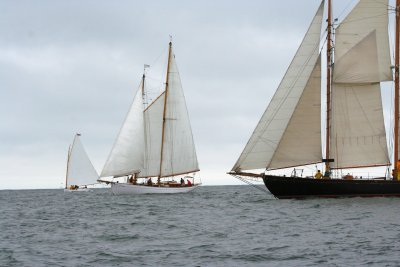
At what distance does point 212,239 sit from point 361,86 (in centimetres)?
2711

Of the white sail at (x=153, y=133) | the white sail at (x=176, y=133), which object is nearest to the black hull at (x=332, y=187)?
the white sail at (x=176, y=133)

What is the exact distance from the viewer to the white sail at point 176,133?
216 ft

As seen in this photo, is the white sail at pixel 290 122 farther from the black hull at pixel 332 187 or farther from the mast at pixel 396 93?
the mast at pixel 396 93

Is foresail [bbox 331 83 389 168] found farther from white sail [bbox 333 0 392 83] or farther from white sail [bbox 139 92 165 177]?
white sail [bbox 139 92 165 177]

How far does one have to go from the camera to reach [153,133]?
66.8 m

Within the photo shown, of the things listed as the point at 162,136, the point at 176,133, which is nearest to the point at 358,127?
the point at 176,133

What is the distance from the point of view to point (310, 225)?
1079 inches

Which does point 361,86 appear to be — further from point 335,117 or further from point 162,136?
point 162,136

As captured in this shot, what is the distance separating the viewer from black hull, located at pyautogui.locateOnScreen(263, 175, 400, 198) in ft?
143

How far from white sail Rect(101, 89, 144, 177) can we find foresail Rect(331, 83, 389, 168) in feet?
84.2

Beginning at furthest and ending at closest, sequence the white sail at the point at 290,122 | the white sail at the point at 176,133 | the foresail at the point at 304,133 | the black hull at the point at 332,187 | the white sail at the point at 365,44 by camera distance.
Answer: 1. the white sail at the point at 176,133
2. the white sail at the point at 365,44
3. the black hull at the point at 332,187
4. the foresail at the point at 304,133
5. the white sail at the point at 290,122

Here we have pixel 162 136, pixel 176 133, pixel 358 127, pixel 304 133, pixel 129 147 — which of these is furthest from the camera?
pixel 162 136

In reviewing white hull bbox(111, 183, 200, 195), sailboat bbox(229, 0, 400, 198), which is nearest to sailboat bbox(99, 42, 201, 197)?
white hull bbox(111, 183, 200, 195)

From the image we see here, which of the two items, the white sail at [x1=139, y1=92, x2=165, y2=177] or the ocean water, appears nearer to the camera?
the ocean water
